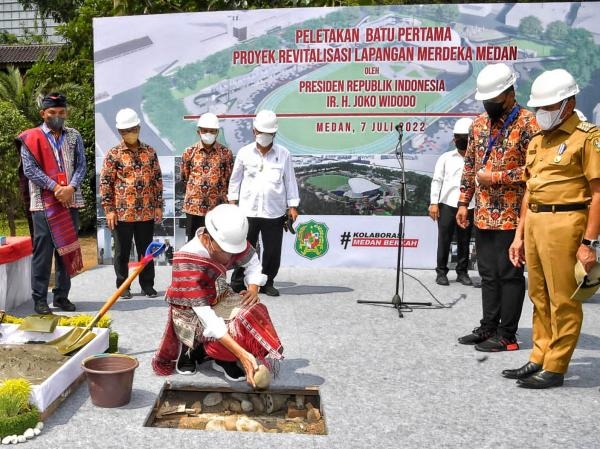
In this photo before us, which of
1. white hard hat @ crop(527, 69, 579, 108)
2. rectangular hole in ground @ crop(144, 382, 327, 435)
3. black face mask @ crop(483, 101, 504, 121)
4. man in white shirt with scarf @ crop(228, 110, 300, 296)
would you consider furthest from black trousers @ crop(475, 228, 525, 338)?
man in white shirt with scarf @ crop(228, 110, 300, 296)

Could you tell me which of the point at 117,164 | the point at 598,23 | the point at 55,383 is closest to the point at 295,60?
the point at 117,164

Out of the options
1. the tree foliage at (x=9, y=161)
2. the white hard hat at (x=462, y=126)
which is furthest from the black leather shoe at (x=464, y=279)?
the tree foliage at (x=9, y=161)

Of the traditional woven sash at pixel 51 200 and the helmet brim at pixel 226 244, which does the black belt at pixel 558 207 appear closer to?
the helmet brim at pixel 226 244

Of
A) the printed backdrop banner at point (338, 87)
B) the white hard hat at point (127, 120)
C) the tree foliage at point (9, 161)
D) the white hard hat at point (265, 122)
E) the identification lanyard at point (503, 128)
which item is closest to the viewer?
the identification lanyard at point (503, 128)

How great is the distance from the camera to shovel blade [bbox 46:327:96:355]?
3.76m

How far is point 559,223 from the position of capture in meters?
3.56

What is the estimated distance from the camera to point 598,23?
6.87m

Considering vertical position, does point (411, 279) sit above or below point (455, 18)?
below

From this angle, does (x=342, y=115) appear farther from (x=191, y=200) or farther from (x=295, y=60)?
(x=191, y=200)

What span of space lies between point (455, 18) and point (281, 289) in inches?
136

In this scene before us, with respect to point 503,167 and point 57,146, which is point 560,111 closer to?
point 503,167

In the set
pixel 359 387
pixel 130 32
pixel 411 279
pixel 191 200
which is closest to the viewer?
pixel 359 387

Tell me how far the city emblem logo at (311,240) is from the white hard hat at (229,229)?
3883mm

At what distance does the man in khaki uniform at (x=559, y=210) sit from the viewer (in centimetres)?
346
